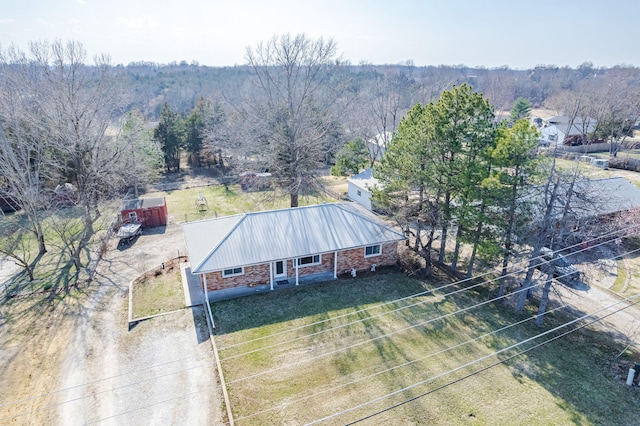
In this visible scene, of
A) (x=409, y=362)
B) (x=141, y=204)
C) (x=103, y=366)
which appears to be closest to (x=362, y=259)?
(x=409, y=362)

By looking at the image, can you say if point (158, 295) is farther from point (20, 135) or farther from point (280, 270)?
point (20, 135)

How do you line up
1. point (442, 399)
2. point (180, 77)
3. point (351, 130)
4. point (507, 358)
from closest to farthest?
point (442, 399) < point (507, 358) < point (351, 130) < point (180, 77)

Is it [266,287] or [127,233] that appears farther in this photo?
[127,233]

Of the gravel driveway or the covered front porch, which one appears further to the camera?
the covered front porch

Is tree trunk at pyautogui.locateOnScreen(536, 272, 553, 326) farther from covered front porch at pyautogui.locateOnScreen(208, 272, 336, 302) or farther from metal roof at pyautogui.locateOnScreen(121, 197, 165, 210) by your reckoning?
metal roof at pyautogui.locateOnScreen(121, 197, 165, 210)

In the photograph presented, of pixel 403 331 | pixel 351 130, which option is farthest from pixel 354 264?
pixel 351 130

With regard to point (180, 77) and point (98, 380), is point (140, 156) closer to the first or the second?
point (98, 380)

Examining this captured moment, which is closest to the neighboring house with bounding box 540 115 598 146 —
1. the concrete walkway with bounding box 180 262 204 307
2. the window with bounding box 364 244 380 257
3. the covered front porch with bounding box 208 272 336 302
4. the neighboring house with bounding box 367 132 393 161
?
the neighboring house with bounding box 367 132 393 161
